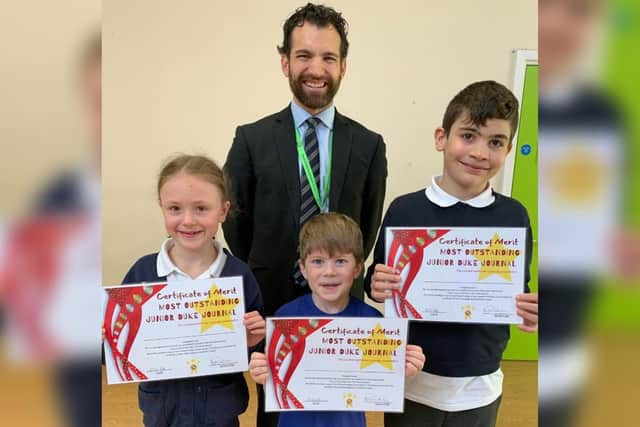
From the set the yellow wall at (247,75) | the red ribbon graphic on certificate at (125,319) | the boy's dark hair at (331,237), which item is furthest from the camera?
the yellow wall at (247,75)

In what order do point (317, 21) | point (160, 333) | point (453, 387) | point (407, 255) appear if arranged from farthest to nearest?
point (317, 21) < point (453, 387) < point (407, 255) < point (160, 333)

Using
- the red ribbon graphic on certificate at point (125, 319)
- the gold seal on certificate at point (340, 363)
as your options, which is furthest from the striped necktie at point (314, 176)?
the red ribbon graphic on certificate at point (125, 319)

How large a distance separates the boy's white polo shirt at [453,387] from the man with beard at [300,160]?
1.30 feet

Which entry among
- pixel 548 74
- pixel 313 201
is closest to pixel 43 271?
pixel 548 74

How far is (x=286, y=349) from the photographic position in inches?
62.6

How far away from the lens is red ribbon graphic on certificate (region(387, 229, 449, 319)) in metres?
1.67

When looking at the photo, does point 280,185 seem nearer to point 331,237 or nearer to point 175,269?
point 331,237

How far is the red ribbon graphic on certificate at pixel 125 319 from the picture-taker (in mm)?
1560

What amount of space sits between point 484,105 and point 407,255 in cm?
58

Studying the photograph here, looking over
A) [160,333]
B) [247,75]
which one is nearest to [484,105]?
[160,333]

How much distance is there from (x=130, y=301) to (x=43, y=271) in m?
1.18

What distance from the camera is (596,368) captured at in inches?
16.5

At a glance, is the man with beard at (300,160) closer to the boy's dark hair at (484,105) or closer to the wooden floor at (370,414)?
the boy's dark hair at (484,105)

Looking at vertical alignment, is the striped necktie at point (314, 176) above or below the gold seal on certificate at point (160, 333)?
above
